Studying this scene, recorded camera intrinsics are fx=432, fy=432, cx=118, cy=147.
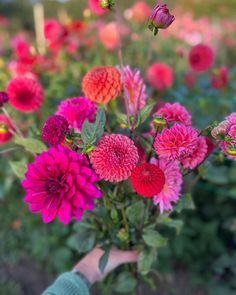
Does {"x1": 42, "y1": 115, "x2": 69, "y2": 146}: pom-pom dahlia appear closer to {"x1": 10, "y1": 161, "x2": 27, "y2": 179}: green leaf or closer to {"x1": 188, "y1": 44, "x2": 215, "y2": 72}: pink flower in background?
{"x1": 10, "y1": 161, "x2": 27, "y2": 179}: green leaf

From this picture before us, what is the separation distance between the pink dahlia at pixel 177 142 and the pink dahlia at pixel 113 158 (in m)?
Result: 0.06

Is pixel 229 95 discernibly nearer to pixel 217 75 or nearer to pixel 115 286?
pixel 217 75

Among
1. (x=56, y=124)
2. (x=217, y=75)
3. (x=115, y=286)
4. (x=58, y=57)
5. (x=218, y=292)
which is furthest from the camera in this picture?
(x=58, y=57)

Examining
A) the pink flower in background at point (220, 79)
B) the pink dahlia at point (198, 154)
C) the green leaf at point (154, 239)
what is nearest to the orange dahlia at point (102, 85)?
the pink dahlia at point (198, 154)

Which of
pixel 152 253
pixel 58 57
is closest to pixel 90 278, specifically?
pixel 152 253

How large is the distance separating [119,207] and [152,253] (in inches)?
7.6

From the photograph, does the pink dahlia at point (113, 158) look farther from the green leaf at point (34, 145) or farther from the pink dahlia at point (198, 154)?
the green leaf at point (34, 145)

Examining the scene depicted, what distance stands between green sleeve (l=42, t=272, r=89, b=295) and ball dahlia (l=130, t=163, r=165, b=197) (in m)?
0.31

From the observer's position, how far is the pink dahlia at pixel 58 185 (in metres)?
0.75

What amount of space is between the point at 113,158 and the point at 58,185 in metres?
0.11

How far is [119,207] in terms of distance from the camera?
1020mm

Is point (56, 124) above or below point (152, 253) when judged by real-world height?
above

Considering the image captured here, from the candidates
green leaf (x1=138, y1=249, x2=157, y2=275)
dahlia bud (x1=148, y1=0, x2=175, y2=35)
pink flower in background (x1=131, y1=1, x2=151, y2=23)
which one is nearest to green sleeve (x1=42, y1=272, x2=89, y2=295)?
green leaf (x1=138, y1=249, x2=157, y2=275)

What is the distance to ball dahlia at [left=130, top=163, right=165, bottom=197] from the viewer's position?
804mm
